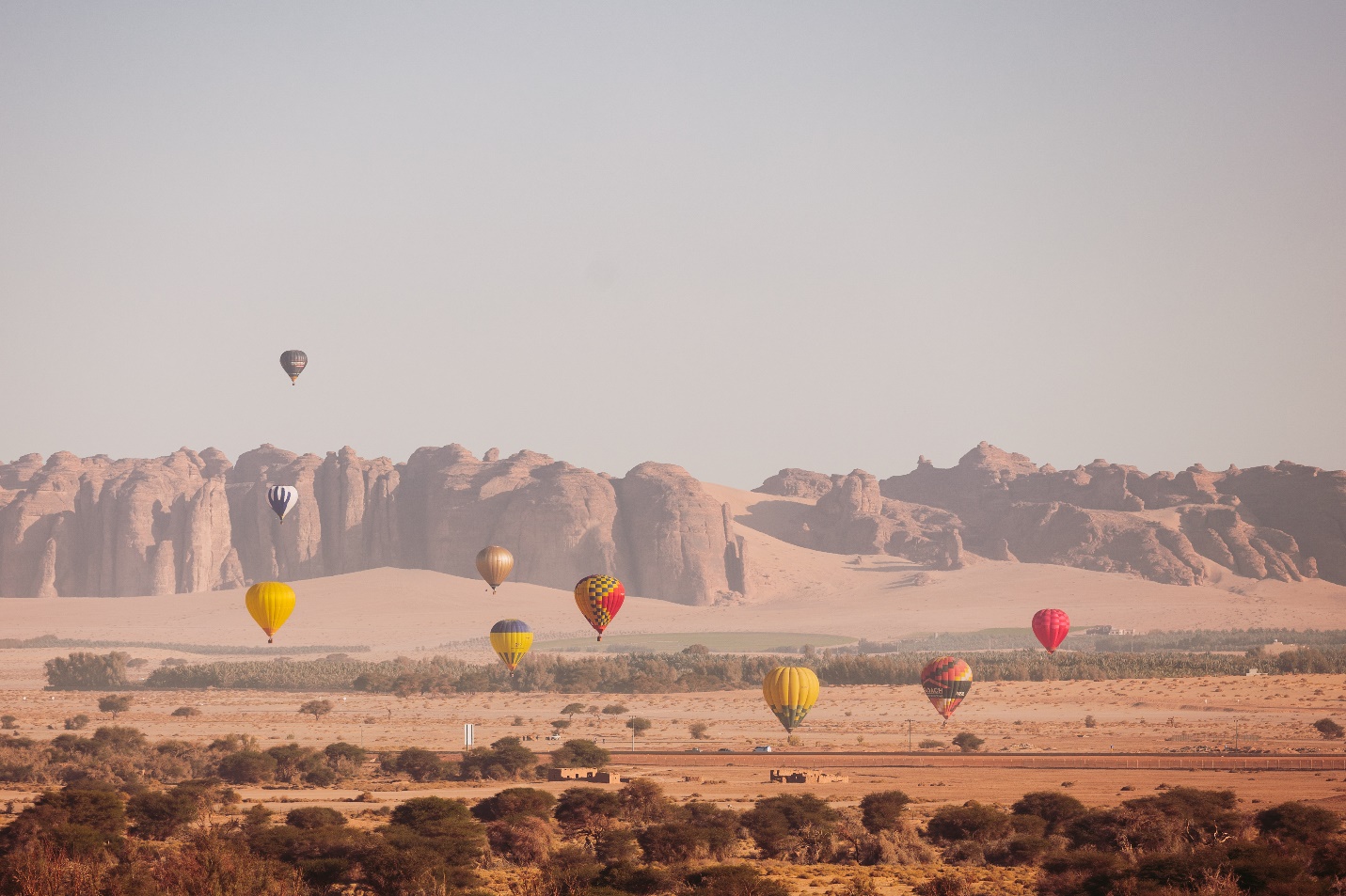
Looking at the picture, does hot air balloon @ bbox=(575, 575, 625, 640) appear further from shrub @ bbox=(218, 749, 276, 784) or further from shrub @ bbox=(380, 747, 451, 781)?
shrub @ bbox=(218, 749, 276, 784)

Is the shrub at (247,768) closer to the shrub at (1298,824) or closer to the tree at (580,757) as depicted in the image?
the tree at (580,757)

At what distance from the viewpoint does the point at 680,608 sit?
486ft

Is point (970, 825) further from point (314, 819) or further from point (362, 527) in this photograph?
point (362, 527)

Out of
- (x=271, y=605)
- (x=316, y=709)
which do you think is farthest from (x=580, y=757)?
(x=316, y=709)

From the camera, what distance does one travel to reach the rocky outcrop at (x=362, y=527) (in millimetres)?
153500

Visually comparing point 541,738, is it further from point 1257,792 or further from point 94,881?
point 94,881

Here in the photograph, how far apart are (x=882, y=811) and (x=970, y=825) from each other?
1909mm

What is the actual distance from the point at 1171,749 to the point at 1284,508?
14897cm

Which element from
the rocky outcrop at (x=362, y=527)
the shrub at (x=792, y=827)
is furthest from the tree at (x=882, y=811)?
the rocky outcrop at (x=362, y=527)

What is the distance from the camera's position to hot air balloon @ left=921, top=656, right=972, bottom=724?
4875 centimetres

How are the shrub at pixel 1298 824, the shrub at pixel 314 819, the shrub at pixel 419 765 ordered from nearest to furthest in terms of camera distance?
the shrub at pixel 1298 824
the shrub at pixel 314 819
the shrub at pixel 419 765

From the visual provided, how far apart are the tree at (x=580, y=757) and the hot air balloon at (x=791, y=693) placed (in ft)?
17.9

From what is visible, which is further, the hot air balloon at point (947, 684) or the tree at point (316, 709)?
the tree at point (316, 709)

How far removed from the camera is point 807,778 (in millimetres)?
38281
